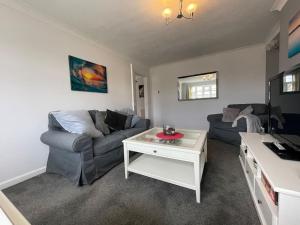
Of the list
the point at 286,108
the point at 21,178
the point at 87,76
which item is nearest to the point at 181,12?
the point at 286,108

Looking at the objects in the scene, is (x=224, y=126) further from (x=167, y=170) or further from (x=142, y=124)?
(x=167, y=170)

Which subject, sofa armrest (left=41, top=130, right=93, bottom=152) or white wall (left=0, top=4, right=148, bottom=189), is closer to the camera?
sofa armrest (left=41, top=130, right=93, bottom=152)

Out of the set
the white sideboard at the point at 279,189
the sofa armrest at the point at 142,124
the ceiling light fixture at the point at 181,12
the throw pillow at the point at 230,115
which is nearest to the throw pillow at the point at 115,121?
the sofa armrest at the point at 142,124

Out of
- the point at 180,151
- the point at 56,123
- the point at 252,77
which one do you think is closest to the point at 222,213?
the point at 180,151

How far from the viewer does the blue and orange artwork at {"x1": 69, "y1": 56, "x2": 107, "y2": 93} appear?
2.33 meters

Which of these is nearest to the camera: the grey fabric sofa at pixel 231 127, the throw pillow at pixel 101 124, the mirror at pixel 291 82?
the mirror at pixel 291 82

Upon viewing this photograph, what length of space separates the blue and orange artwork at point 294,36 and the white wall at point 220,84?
1790mm

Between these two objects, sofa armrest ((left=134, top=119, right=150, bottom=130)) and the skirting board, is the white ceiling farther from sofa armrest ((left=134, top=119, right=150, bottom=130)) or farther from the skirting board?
the skirting board

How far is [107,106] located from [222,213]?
2.66 meters

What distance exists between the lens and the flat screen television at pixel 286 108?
1.04 meters

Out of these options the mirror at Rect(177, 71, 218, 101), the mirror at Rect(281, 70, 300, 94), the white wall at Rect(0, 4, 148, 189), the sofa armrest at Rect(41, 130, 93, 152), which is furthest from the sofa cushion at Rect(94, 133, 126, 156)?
the mirror at Rect(177, 71, 218, 101)

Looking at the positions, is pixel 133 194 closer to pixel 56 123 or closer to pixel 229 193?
pixel 229 193

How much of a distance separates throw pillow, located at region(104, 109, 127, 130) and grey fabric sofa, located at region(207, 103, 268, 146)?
6.62 ft

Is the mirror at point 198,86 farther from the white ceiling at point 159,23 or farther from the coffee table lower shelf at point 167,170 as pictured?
the coffee table lower shelf at point 167,170
